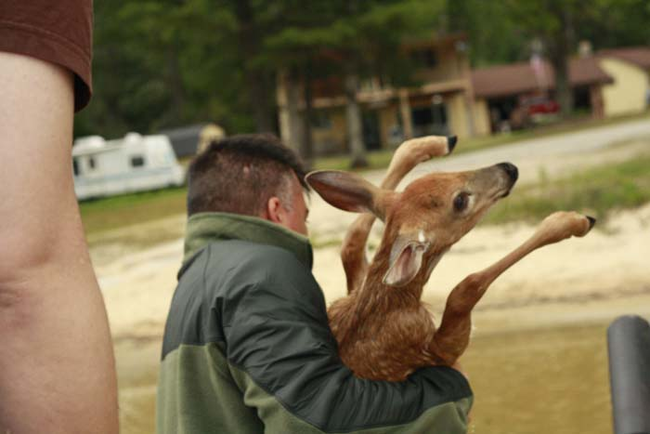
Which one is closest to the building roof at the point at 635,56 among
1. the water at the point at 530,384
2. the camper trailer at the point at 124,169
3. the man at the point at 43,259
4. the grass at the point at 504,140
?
the grass at the point at 504,140

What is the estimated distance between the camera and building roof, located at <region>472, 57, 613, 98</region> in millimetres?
62031

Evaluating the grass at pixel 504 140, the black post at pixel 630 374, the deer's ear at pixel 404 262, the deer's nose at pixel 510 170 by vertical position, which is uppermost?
the deer's nose at pixel 510 170

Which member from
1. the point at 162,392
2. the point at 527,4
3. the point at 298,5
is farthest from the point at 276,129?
the point at 162,392

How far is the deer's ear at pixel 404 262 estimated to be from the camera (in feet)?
8.97

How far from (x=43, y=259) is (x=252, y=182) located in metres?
1.40

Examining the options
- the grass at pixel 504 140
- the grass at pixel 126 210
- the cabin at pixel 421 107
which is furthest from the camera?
the cabin at pixel 421 107

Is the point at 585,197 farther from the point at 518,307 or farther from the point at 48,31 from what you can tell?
the point at 48,31

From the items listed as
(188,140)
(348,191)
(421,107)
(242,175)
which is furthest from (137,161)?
(348,191)

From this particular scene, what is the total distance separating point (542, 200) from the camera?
46.5ft

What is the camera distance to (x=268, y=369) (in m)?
2.88

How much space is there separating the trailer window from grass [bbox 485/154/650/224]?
91.8 ft

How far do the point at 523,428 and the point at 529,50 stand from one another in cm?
7541

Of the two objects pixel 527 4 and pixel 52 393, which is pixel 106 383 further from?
pixel 527 4

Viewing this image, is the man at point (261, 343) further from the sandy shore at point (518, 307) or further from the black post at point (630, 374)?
the sandy shore at point (518, 307)
